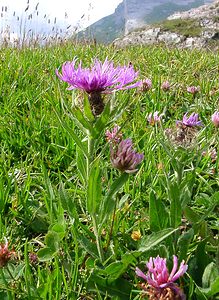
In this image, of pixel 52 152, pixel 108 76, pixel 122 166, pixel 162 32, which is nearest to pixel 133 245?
pixel 122 166

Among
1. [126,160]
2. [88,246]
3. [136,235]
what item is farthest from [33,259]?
[126,160]

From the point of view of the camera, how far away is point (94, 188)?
112 cm

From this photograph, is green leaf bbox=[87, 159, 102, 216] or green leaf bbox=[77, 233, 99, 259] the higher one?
green leaf bbox=[87, 159, 102, 216]

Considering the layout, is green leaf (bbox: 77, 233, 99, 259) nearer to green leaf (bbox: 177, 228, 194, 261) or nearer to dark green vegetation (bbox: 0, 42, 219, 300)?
dark green vegetation (bbox: 0, 42, 219, 300)

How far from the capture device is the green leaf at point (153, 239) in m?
1.12

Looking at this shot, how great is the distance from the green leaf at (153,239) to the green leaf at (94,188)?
0.16m

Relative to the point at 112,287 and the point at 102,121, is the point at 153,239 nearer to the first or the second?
the point at 112,287

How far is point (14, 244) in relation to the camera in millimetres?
1438

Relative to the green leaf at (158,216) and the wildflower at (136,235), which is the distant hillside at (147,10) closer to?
the wildflower at (136,235)

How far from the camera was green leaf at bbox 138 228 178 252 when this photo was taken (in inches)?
44.2

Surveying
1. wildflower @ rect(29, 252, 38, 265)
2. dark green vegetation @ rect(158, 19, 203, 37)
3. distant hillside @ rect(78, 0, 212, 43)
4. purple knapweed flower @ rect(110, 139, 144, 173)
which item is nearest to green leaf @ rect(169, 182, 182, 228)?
purple knapweed flower @ rect(110, 139, 144, 173)

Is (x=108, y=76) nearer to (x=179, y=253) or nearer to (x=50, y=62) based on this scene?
(x=179, y=253)

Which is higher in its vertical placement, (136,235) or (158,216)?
(158,216)

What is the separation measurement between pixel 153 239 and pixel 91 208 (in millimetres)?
181
